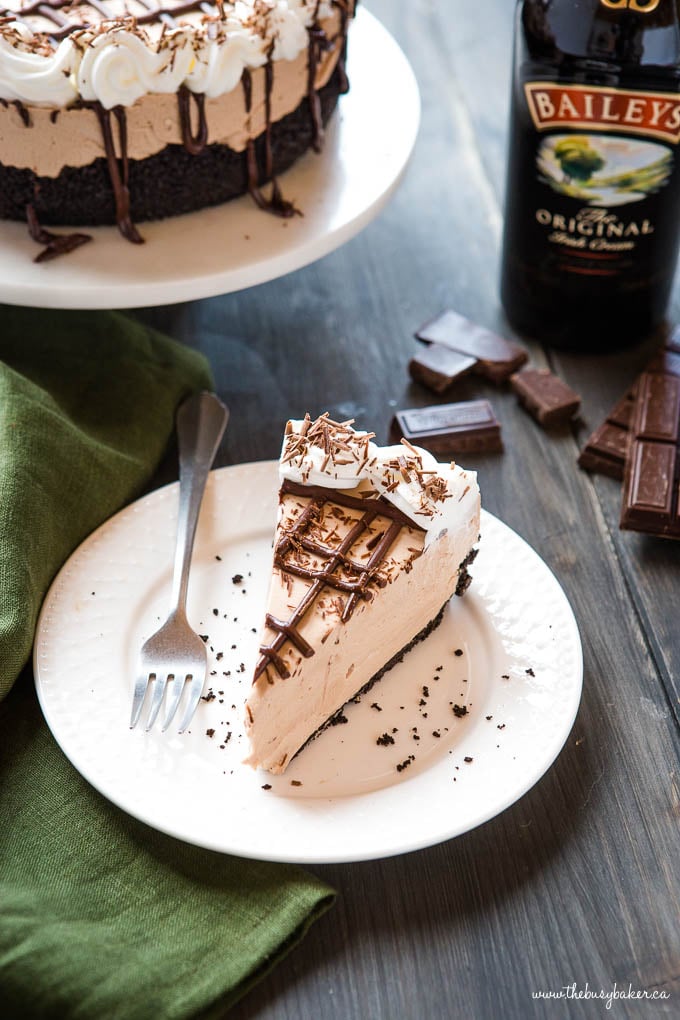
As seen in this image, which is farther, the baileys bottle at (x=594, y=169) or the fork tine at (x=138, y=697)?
the baileys bottle at (x=594, y=169)

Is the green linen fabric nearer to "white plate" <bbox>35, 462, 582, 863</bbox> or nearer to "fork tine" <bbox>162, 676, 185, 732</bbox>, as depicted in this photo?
"white plate" <bbox>35, 462, 582, 863</bbox>

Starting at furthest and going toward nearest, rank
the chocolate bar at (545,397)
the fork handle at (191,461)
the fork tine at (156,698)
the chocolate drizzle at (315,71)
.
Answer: the chocolate bar at (545,397) → the chocolate drizzle at (315,71) → the fork handle at (191,461) → the fork tine at (156,698)

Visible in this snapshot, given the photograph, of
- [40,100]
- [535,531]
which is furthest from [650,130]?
[40,100]

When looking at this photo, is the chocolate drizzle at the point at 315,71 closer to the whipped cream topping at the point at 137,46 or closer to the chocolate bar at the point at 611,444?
the whipped cream topping at the point at 137,46

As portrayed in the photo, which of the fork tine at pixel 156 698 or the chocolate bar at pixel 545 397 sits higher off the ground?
the chocolate bar at pixel 545 397

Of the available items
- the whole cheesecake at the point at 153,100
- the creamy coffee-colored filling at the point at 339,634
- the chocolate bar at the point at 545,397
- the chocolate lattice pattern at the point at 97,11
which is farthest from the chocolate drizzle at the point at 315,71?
the creamy coffee-colored filling at the point at 339,634

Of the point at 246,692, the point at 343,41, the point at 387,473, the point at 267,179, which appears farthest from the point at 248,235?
the point at 246,692
